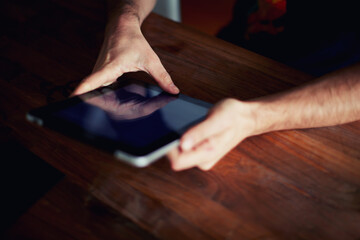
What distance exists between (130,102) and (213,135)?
242 mm

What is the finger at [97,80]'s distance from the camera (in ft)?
2.41

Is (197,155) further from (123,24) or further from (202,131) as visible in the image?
(123,24)

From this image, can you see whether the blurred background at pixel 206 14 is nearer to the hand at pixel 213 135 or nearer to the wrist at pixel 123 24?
the wrist at pixel 123 24

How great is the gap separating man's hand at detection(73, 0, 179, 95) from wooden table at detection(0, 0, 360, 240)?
3.5 inches

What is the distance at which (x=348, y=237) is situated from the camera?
1.93 ft

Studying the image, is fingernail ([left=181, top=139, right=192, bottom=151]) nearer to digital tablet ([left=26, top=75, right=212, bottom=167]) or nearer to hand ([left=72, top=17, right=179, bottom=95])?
digital tablet ([left=26, top=75, right=212, bottom=167])

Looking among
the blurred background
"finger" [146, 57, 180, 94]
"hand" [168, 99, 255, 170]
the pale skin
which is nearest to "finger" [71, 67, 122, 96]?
the pale skin

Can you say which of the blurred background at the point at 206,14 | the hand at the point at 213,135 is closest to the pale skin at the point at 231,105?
the hand at the point at 213,135

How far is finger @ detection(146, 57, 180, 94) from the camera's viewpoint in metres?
0.80

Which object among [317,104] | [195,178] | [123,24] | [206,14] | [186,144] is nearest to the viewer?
[186,144]

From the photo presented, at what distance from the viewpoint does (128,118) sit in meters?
0.67

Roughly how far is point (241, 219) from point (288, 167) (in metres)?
0.20

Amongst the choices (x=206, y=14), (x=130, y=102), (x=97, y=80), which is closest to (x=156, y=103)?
(x=130, y=102)

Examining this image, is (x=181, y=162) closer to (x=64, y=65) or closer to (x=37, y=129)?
(x=37, y=129)
